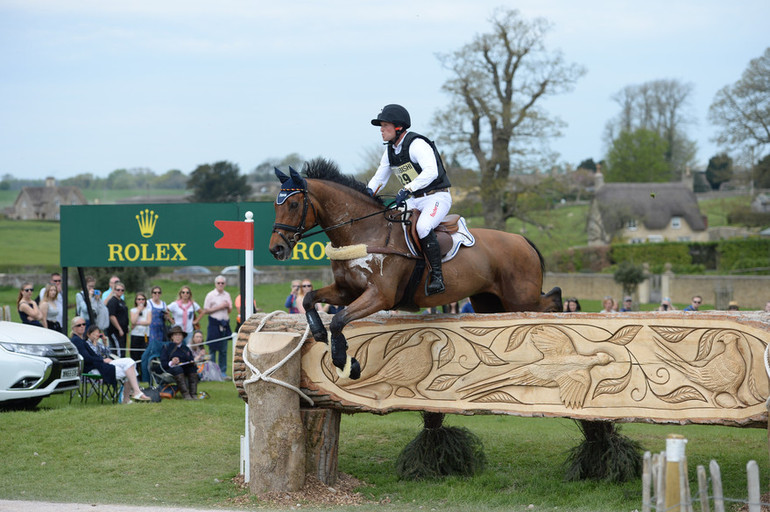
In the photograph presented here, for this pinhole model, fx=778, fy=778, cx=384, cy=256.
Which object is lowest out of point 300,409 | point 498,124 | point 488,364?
point 300,409

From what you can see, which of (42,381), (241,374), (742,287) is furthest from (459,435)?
(742,287)

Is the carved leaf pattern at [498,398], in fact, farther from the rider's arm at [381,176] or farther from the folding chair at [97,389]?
the folding chair at [97,389]

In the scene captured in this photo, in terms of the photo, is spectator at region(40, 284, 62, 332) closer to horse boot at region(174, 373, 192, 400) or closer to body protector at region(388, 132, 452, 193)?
horse boot at region(174, 373, 192, 400)

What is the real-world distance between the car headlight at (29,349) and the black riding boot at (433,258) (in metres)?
5.70

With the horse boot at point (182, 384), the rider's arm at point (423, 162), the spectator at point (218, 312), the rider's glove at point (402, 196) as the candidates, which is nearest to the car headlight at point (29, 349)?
the horse boot at point (182, 384)

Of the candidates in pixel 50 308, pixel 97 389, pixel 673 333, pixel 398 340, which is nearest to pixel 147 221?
pixel 50 308

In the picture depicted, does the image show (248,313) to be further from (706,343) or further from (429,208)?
(706,343)

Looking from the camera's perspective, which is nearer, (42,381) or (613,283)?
(42,381)

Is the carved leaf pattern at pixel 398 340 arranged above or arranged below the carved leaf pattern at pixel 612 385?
above

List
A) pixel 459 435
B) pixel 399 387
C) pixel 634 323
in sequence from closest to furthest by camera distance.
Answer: pixel 634 323, pixel 399 387, pixel 459 435

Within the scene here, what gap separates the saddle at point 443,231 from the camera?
6426 mm

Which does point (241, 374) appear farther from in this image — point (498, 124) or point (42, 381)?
point (498, 124)

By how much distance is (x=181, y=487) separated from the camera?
686 cm

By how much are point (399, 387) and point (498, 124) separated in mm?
22666
